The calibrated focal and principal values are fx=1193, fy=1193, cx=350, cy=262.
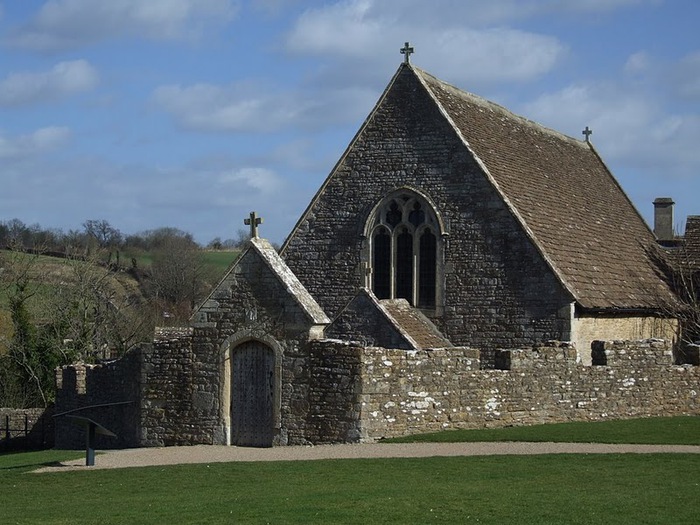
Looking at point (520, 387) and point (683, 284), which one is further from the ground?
point (683, 284)

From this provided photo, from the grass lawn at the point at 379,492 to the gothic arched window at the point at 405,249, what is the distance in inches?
449

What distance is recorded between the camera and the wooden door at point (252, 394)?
24641 mm

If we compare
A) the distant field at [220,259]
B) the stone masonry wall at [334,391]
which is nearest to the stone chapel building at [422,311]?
the stone masonry wall at [334,391]

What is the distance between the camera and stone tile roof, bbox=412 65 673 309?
30.5 m

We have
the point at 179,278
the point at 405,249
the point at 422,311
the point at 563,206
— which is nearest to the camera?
the point at 422,311

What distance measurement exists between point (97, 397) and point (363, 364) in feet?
25.2

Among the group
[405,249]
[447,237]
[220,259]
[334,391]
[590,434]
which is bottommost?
[590,434]

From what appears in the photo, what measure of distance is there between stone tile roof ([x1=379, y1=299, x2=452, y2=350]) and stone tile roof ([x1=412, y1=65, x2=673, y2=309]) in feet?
11.2

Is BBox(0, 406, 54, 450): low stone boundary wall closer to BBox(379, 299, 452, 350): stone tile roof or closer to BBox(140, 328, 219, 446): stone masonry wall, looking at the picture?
BBox(140, 328, 219, 446): stone masonry wall

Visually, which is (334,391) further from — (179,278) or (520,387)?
(179,278)

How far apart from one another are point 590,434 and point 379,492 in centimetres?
760

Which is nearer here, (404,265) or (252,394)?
(252,394)

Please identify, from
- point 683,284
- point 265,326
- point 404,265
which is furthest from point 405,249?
point 683,284

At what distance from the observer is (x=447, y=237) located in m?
30.9
